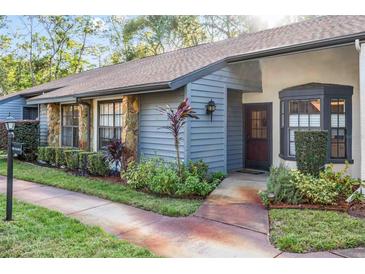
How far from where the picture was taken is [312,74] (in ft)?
24.4

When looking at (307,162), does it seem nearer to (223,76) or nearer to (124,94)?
(223,76)

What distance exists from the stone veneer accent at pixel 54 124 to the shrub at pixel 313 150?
8852 millimetres

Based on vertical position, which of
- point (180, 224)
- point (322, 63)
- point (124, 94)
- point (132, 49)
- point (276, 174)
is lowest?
point (180, 224)

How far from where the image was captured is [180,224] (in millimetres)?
4637

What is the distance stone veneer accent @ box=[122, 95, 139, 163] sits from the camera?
795cm

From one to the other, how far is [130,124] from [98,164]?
143 centimetres

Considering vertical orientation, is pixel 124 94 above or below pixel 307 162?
above

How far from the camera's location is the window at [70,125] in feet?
35.5

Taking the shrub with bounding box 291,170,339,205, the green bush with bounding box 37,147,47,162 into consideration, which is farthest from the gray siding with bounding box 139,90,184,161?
the green bush with bounding box 37,147,47,162

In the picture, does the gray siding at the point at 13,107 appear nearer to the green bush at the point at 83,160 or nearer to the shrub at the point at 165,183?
the green bush at the point at 83,160

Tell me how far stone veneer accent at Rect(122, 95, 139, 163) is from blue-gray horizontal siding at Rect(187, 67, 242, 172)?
178cm

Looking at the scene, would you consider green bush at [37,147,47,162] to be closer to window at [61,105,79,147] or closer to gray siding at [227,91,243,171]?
window at [61,105,79,147]

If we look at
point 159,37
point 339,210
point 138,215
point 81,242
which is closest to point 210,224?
point 138,215

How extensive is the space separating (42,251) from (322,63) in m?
6.90
